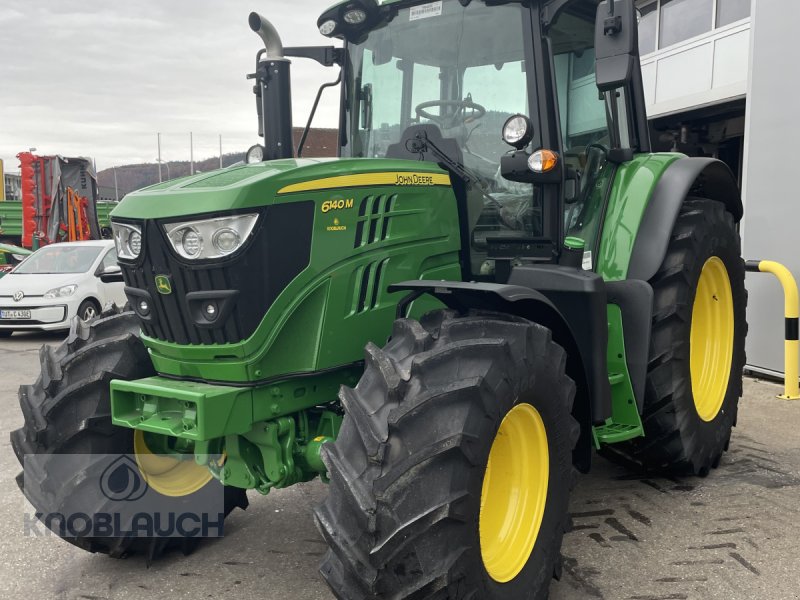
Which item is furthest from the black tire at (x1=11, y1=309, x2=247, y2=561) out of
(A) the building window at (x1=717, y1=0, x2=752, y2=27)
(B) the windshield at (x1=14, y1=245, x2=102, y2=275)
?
(A) the building window at (x1=717, y1=0, x2=752, y2=27)

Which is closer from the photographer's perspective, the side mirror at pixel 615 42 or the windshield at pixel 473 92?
the side mirror at pixel 615 42

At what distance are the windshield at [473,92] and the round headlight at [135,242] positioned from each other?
1.25 metres

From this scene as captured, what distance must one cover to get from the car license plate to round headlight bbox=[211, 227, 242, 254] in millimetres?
9423

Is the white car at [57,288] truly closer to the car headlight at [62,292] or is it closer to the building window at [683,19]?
the car headlight at [62,292]

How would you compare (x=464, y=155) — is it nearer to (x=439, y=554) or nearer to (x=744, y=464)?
(x=439, y=554)

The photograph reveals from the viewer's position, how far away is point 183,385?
9.84 feet

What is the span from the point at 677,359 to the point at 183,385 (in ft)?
7.81

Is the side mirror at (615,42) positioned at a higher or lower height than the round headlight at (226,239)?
higher

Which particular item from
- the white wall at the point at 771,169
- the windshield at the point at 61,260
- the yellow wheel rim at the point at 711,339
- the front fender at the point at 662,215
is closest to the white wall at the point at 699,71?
the white wall at the point at 771,169

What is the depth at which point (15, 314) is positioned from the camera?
440 inches

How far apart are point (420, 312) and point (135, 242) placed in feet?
3.86

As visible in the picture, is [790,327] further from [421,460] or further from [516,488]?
[421,460]

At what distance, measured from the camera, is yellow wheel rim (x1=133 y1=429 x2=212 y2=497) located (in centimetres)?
349

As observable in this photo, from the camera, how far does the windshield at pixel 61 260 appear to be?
11.8 meters
